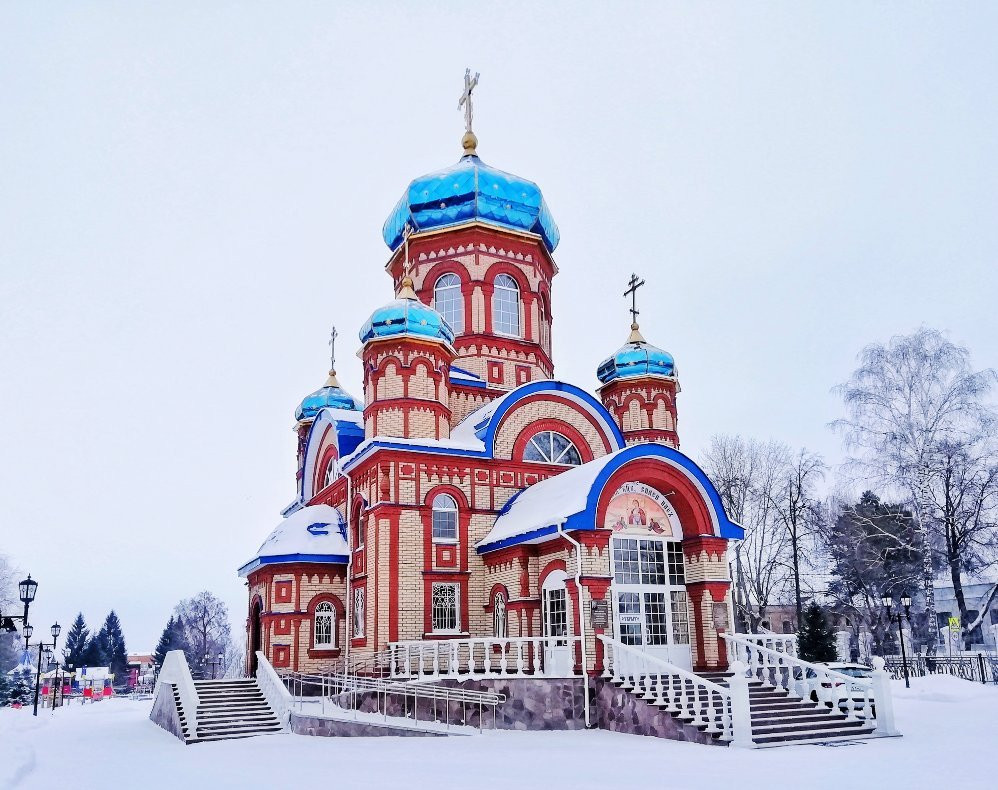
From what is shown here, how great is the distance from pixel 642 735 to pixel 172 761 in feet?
21.7

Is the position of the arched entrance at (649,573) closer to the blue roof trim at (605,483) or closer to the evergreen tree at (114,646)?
the blue roof trim at (605,483)

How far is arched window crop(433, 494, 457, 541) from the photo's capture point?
1814 centimetres

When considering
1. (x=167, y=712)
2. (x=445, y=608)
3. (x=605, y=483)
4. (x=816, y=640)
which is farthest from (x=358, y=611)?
(x=816, y=640)

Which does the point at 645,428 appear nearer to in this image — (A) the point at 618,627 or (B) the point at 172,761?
(A) the point at 618,627

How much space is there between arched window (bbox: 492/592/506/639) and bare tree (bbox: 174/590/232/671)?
55984mm

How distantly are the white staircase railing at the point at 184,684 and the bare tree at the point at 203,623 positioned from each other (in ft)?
174

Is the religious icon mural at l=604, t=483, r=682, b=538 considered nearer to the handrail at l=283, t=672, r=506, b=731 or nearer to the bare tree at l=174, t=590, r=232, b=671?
the handrail at l=283, t=672, r=506, b=731

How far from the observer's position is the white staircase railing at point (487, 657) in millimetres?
14805

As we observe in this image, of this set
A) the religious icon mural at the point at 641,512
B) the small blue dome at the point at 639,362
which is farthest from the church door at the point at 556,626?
the small blue dome at the point at 639,362

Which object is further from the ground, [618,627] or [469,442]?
[469,442]

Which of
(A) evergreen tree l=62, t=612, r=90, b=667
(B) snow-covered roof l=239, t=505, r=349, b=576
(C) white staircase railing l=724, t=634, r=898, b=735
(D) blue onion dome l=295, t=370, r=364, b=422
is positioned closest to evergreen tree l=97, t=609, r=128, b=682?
(A) evergreen tree l=62, t=612, r=90, b=667

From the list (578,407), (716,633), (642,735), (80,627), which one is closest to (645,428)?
(578,407)

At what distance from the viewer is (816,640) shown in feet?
88.9

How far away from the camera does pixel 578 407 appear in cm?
2006
